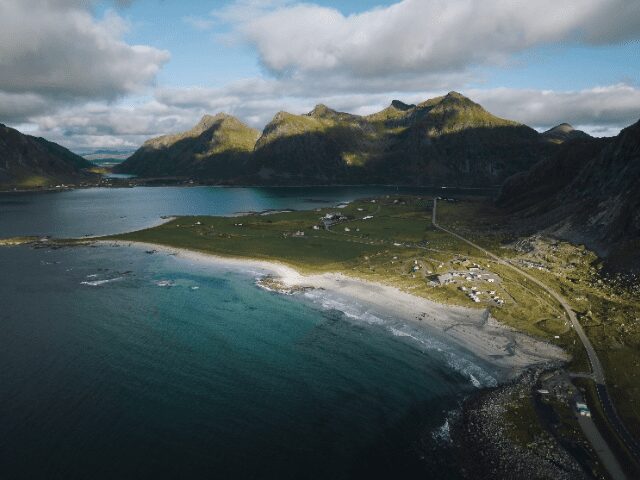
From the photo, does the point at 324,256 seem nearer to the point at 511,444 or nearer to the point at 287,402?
the point at 287,402

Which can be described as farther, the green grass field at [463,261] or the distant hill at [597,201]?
the distant hill at [597,201]

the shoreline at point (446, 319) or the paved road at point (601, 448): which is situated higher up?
the shoreline at point (446, 319)

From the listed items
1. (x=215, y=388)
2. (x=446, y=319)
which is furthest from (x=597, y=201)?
(x=215, y=388)

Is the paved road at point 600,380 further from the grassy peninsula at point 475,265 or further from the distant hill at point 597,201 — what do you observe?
the distant hill at point 597,201

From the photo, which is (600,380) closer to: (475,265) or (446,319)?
(446,319)

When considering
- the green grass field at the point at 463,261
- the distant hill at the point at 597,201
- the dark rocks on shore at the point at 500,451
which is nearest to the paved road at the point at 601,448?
the dark rocks on shore at the point at 500,451
